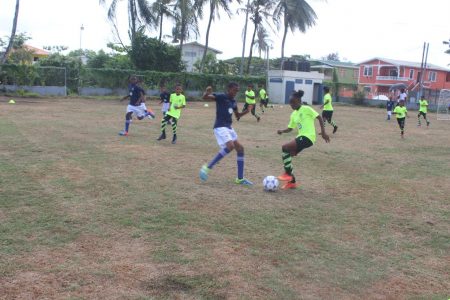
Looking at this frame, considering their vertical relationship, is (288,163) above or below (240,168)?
above

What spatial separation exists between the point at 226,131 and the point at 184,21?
34830 mm

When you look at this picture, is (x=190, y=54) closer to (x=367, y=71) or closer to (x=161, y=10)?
(x=161, y=10)

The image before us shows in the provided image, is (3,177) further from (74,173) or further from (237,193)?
(237,193)

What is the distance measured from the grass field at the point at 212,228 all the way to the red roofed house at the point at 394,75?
50.9 m

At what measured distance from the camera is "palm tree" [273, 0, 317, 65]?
150 ft

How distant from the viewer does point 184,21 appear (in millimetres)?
40844

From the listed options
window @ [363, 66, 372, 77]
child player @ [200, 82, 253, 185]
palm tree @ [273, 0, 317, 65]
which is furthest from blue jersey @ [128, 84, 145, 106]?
window @ [363, 66, 372, 77]

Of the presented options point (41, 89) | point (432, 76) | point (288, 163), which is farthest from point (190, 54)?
point (288, 163)

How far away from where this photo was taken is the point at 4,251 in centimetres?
452

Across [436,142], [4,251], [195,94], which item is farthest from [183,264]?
[195,94]

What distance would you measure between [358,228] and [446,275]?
140 centimetres

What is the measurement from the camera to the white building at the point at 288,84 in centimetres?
4150

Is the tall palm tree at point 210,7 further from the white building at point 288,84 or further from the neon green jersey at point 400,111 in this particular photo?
the neon green jersey at point 400,111

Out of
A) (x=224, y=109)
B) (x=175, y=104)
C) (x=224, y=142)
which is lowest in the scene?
(x=224, y=142)
